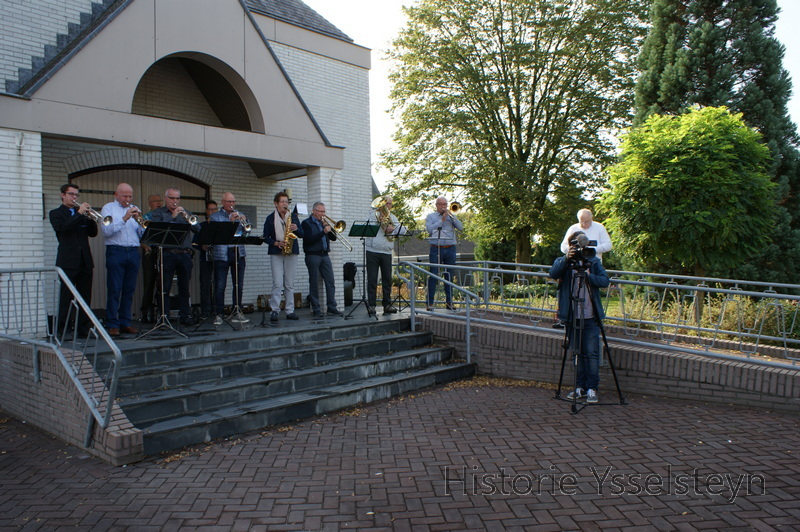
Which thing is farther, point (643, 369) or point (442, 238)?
point (442, 238)

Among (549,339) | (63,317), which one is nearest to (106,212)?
(63,317)

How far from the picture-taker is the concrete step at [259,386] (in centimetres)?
530

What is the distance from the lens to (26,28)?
25.9ft

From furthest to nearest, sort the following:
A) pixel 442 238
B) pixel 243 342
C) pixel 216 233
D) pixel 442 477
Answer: pixel 442 238 → pixel 216 233 → pixel 243 342 → pixel 442 477

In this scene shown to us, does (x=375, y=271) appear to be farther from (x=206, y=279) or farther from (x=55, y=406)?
(x=55, y=406)

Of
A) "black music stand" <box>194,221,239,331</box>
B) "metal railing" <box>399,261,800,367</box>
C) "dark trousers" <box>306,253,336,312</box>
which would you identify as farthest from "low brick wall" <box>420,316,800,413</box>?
"black music stand" <box>194,221,239,331</box>

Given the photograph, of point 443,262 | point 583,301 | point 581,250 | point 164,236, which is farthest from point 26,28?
point 583,301

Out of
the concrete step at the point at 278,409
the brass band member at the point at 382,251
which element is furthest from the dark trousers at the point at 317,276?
the concrete step at the point at 278,409

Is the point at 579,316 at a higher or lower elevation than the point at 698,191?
lower

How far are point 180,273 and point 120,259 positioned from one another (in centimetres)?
107

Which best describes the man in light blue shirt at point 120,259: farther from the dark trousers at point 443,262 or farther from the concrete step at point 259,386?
the dark trousers at point 443,262

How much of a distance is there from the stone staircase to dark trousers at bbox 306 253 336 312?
0.87 m

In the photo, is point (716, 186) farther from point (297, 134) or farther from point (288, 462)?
point (288, 462)

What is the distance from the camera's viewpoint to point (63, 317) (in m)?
7.50
